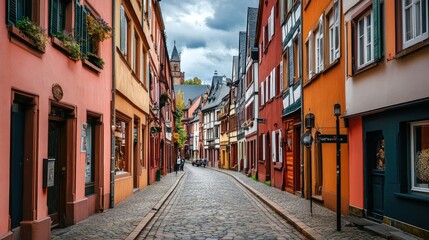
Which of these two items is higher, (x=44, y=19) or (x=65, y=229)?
(x=44, y=19)

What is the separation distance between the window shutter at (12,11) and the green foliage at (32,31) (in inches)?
5.7

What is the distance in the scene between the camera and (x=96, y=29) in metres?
12.7

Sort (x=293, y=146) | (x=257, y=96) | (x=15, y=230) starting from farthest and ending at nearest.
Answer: (x=257, y=96) < (x=293, y=146) < (x=15, y=230)

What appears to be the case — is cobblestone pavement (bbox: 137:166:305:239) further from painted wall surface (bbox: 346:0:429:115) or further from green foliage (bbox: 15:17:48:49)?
green foliage (bbox: 15:17:48:49)

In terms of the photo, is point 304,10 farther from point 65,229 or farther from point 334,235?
point 65,229

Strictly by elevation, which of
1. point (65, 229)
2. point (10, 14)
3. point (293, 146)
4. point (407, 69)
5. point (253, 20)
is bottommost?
point (65, 229)

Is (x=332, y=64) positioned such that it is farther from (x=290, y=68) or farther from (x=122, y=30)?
(x=122, y=30)

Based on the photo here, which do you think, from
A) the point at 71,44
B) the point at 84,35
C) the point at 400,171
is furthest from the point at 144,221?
the point at 400,171

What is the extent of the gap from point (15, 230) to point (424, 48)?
7.49 m

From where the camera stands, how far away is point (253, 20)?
136ft

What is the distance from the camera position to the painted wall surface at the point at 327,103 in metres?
13.3

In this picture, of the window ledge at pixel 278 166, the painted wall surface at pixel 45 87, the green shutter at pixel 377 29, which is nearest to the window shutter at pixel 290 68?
the window ledge at pixel 278 166

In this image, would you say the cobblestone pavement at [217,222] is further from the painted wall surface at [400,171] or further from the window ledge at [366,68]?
the window ledge at [366,68]

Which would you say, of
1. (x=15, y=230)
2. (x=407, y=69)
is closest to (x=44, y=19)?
(x=15, y=230)
